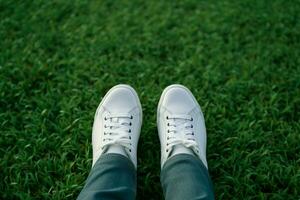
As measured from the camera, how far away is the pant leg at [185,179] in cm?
132

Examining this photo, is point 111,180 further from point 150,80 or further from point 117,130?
point 150,80

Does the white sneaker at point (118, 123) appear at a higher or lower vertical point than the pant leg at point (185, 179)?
higher

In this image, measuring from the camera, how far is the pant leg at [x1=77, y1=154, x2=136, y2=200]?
4.29ft

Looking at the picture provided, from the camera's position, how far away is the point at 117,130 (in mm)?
1661

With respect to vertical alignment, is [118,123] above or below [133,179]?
above

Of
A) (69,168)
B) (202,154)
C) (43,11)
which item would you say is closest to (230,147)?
(202,154)

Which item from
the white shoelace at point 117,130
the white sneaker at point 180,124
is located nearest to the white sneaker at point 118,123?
the white shoelace at point 117,130

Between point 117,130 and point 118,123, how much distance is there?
0.19 ft

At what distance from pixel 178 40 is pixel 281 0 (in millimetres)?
844

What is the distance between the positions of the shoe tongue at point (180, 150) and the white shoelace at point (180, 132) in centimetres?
1

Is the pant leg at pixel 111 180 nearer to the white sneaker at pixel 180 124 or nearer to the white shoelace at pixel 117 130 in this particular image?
the white shoelace at pixel 117 130

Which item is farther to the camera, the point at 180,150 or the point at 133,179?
the point at 180,150

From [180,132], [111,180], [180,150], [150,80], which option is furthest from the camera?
[150,80]

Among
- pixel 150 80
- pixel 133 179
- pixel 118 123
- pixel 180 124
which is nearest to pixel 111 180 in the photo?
pixel 133 179
